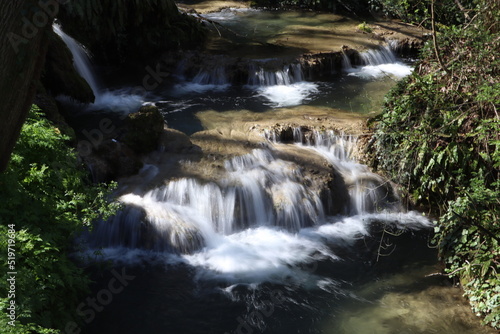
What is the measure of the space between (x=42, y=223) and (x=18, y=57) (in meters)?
1.77

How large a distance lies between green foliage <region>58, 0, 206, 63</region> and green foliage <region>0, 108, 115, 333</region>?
7.03 meters

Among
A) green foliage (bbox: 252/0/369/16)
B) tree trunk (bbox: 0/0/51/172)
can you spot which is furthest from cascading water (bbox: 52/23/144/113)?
green foliage (bbox: 252/0/369/16)

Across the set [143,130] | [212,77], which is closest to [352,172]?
[143,130]

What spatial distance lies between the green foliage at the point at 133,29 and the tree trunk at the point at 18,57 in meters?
8.33

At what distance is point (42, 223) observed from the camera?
546 centimetres

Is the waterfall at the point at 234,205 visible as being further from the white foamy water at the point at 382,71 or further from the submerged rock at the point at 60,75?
the white foamy water at the point at 382,71

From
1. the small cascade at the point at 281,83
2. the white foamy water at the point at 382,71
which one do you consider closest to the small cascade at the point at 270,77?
the small cascade at the point at 281,83

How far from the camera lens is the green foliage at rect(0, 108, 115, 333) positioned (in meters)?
4.67

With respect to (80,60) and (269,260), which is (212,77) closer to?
(80,60)

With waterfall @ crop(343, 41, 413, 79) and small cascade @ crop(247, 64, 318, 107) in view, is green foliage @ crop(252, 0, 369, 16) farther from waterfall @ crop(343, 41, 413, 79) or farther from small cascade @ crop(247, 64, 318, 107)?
small cascade @ crop(247, 64, 318, 107)

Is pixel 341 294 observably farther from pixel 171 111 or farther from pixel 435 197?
pixel 171 111

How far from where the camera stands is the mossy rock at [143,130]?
31.5 ft

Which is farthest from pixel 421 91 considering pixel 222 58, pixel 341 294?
pixel 222 58

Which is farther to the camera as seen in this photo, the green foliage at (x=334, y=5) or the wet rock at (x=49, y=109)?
the green foliage at (x=334, y=5)
